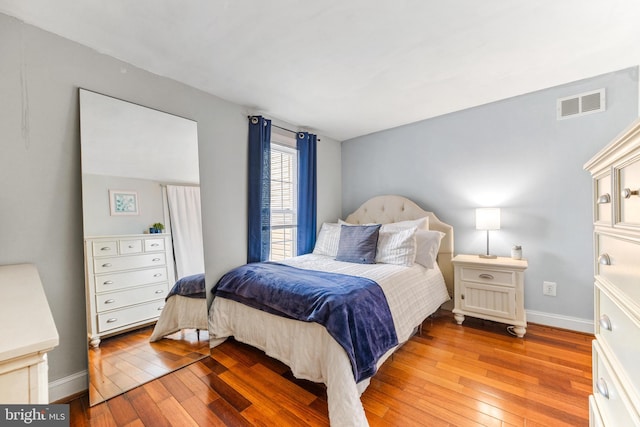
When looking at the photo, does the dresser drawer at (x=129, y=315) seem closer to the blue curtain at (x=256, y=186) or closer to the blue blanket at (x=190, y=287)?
the blue blanket at (x=190, y=287)

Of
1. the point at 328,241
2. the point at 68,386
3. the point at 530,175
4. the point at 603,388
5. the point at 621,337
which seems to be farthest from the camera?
the point at 328,241

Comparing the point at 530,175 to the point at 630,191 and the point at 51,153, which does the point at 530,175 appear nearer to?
the point at 630,191

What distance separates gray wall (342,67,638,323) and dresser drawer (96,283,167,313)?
287cm

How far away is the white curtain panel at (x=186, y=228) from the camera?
2.12 metres

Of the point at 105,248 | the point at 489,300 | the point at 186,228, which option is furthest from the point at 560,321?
the point at 105,248

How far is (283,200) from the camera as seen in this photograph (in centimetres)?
337

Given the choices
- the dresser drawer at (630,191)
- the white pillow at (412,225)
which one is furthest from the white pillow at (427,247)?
the dresser drawer at (630,191)

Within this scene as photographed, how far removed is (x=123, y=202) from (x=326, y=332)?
5.39 ft

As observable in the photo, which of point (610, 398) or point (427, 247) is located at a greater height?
point (427, 247)

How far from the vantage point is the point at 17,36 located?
152 centimetres

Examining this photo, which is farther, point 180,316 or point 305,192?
point 305,192

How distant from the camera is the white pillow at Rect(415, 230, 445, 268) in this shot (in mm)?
2619

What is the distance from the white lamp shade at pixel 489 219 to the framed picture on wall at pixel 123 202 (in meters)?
2.97

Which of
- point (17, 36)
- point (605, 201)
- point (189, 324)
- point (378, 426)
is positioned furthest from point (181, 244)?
point (605, 201)
